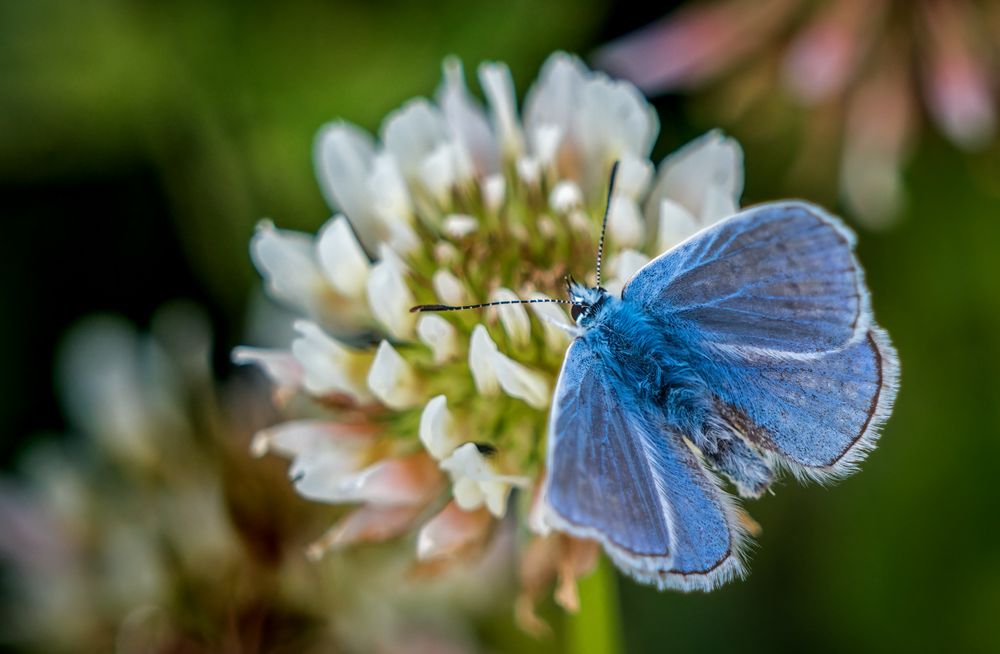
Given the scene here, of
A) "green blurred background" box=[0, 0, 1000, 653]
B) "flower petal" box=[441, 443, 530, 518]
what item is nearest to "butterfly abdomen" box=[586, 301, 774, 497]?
"flower petal" box=[441, 443, 530, 518]

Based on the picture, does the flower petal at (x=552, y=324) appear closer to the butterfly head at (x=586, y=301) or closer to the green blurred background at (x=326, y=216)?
the butterfly head at (x=586, y=301)

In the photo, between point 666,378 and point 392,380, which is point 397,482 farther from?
point 666,378

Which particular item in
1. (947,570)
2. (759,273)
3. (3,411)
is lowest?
(947,570)

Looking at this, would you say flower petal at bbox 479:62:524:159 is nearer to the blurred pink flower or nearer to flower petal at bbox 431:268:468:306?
flower petal at bbox 431:268:468:306

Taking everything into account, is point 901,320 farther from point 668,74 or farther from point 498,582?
point 498,582

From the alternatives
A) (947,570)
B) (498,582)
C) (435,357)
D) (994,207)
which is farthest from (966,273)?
(435,357)
